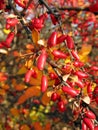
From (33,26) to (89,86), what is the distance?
0.43m

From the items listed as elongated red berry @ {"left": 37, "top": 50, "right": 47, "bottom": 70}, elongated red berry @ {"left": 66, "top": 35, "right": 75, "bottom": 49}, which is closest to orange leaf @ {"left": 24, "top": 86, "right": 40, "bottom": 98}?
elongated red berry @ {"left": 66, "top": 35, "right": 75, "bottom": 49}

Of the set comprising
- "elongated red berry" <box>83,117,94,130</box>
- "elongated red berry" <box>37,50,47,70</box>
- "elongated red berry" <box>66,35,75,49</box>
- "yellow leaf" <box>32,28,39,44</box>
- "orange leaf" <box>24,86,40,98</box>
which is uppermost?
"yellow leaf" <box>32,28,39,44</box>

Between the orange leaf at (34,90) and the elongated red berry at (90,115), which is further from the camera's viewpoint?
the orange leaf at (34,90)

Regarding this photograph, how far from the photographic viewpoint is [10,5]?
4.89 feet

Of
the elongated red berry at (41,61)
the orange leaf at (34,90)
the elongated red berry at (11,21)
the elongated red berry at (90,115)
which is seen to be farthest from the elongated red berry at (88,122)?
the orange leaf at (34,90)

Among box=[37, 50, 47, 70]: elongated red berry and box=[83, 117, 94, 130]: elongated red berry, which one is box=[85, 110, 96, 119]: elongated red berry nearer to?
box=[83, 117, 94, 130]: elongated red berry

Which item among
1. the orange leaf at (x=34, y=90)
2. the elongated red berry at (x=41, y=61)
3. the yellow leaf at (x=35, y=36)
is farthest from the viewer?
the orange leaf at (x=34, y=90)

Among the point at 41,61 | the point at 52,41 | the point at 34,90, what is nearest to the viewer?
the point at 41,61

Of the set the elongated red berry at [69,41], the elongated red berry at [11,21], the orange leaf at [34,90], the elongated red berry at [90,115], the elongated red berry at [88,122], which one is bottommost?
the orange leaf at [34,90]

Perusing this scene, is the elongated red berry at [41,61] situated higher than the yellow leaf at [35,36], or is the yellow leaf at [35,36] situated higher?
the yellow leaf at [35,36]

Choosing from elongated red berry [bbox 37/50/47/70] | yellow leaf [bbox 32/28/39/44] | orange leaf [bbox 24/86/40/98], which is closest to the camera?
elongated red berry [bbox 37/50/47/70]

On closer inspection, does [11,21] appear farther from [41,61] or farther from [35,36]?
[41,61]

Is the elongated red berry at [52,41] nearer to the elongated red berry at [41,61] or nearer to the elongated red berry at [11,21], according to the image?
the elongated red berry at [41,61]

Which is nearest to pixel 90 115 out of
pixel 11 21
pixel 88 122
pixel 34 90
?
pixel 88 122
